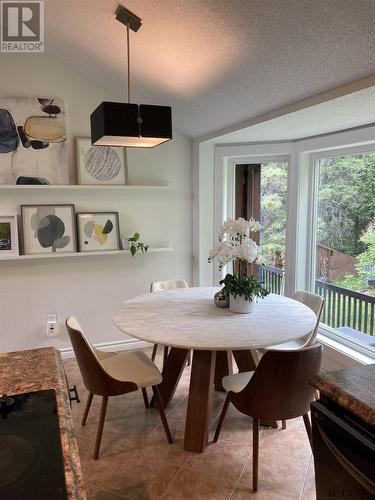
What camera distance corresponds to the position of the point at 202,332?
7.52 ft

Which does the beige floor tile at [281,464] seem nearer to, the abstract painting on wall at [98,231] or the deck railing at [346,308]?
the deck railing at [346,308]

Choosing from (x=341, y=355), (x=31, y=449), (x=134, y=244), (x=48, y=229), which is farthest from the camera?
(x=134, y=244)

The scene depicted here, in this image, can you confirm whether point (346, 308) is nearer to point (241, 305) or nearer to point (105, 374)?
point (241, 305)

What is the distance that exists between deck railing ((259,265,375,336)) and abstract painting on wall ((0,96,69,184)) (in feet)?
8.31

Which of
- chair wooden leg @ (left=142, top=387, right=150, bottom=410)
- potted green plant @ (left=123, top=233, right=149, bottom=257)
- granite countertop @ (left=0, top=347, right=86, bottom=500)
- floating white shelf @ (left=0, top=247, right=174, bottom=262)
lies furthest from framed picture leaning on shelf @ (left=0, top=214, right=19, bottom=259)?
granite countertop @ (left=0, top=347, right=86, bottom=500)

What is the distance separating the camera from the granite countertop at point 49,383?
3.02 feet

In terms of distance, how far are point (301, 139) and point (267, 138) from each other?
0.31 meters

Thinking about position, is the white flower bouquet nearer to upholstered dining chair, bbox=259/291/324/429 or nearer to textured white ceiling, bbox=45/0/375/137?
upholstered dining chair, bbox=259/291/324/429

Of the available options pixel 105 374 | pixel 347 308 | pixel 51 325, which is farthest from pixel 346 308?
pixel 51 325

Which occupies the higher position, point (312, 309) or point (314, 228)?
point (314, 228)

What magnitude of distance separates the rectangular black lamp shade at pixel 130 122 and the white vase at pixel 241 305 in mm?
1121

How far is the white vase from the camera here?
2.65 m

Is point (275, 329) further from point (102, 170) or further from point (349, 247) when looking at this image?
point (102, 170)

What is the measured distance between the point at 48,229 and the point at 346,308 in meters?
2.66
